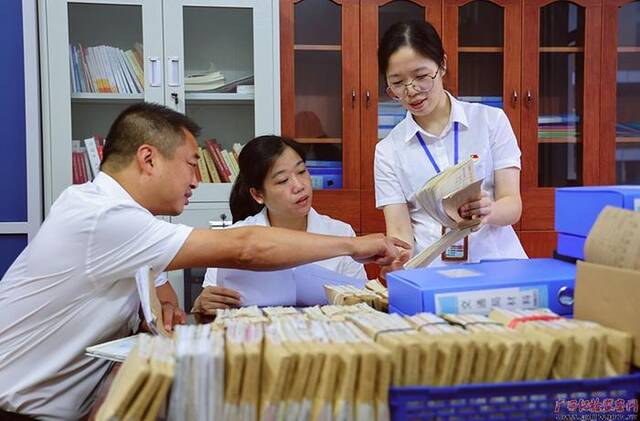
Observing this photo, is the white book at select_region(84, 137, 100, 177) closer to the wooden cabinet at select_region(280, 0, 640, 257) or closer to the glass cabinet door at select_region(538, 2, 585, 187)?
the wooden cabinet at select_region(280, 0, 640, 257)

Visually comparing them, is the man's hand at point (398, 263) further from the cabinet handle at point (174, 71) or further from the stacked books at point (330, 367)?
the cabinet handle at point (174, 71)

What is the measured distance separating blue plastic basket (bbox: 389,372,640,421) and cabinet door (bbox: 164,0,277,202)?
2.05 metres

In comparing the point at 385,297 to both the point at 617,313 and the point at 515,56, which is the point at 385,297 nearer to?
the point at 617,313

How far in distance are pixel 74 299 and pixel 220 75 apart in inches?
65.1

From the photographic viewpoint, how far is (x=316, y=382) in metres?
0.60

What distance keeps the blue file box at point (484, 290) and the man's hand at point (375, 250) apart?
1.04 feet

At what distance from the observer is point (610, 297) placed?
698 mm

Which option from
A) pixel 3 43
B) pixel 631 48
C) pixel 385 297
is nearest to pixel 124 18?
pixel 3 43

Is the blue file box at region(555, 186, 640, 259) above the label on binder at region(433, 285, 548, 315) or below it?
above

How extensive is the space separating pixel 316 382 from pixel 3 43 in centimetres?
236

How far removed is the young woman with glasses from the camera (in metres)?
1.63

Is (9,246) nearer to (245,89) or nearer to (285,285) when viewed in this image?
(245,89)

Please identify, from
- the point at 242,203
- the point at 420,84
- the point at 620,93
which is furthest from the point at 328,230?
the point at 620,93

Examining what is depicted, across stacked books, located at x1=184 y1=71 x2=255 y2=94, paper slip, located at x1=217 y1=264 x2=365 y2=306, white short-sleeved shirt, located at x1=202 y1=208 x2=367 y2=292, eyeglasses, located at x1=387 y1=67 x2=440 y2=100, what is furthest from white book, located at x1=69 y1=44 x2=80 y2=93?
eyeglasses, located at x1=387 y1=67 x2=440 y2=100
